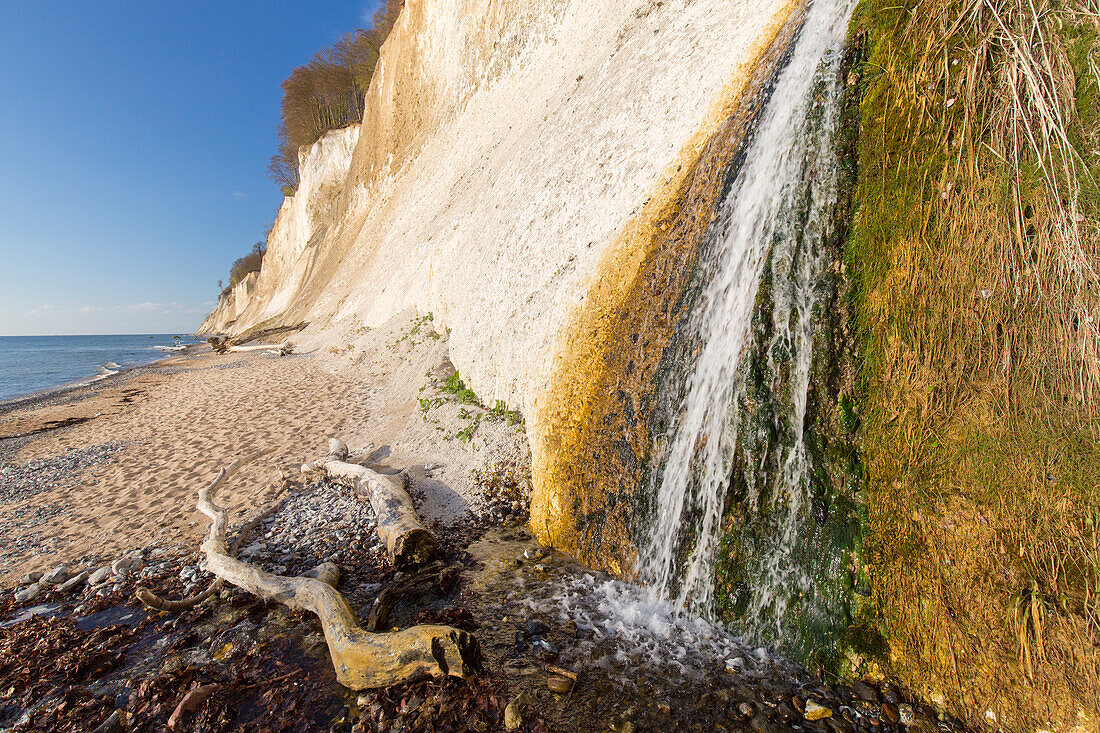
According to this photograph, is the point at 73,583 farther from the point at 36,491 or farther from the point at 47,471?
the point at 47,471

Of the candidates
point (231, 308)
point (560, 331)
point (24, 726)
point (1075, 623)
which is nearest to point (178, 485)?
point (24, 726)

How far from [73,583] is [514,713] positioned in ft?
14.8

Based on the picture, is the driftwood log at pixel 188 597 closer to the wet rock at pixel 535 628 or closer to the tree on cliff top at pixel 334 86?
the wet rock at pixel 535 628

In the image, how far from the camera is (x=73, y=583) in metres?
4.51

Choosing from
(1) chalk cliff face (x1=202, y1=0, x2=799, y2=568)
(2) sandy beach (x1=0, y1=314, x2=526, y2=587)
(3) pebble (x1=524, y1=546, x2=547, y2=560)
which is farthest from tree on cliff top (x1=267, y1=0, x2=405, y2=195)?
(3) pebble (x1=524, y1=546, x2=547, y2=560)

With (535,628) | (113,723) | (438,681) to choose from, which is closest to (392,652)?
A: (438,681)

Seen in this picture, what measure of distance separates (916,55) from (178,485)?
8955 millimetres

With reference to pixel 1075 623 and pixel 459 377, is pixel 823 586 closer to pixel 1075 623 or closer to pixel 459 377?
pixel 1075 623

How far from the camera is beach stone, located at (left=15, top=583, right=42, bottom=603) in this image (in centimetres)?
435

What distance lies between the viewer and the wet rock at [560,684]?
304cm

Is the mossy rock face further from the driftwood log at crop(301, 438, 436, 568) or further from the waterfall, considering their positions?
the driftwood log at crop(301, 438, 436, 568)

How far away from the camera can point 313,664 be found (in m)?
3.33

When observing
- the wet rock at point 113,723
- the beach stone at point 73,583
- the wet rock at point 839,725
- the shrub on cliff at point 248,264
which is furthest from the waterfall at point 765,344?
the shrub on cliff at point 248,264

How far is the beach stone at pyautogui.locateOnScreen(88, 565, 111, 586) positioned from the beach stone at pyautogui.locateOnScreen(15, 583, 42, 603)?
0.37 metres
